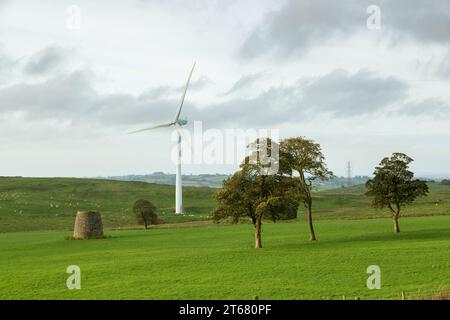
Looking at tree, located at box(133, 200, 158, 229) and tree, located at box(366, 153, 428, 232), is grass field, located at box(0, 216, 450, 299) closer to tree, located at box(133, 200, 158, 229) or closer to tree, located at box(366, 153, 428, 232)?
tree, located at box(366, 153, 428, 232)

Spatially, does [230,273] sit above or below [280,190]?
below

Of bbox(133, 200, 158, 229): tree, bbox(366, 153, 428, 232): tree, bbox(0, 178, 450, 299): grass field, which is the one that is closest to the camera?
bbox(0, 178, 450, 299): grass field

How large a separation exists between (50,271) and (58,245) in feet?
88.6

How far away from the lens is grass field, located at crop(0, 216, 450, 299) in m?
37.1

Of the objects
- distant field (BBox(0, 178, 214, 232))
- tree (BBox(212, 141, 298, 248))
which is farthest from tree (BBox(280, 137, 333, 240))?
distant field (BBox(0, 178, 214, 232))

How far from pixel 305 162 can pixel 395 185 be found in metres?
13.5

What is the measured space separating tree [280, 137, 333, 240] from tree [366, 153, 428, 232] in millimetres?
8529

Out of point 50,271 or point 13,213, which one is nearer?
point 50,271

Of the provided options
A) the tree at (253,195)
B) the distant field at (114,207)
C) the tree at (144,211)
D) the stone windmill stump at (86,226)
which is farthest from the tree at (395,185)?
the tree at (144,211)

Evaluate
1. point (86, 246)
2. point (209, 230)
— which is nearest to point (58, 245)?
point (86, 246)

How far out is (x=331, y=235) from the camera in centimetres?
7219

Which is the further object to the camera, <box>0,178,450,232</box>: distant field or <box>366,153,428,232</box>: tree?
<box>0,178,450,232</box>: distant field

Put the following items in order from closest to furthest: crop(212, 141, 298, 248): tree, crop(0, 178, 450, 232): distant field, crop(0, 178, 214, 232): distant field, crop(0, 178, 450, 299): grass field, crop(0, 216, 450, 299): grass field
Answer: crop(0, 216, 450, 299): grass field
crop(0, 178, 450, 299): grass field
crop(212, 141, 298, 248): tree
crop(0, 178, 450, 232): distant field
crop(0, 178, 214, 232): distant field
